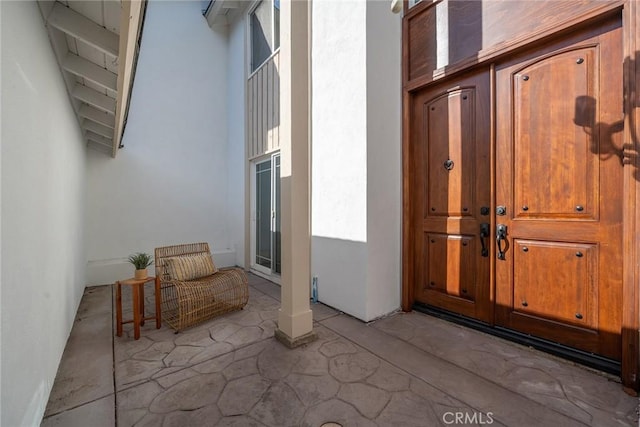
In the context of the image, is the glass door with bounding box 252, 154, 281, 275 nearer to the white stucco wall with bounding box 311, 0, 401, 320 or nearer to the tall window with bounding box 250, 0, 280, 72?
the white stucco wall with bounding box 311, 0, 401, 320

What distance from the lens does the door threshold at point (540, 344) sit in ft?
6.28

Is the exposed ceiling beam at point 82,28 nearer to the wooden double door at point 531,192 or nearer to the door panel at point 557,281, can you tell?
the wooden double door at point 531,192

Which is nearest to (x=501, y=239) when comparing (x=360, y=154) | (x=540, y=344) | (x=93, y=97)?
(x=540, y=344)

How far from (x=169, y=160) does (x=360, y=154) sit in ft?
12.6

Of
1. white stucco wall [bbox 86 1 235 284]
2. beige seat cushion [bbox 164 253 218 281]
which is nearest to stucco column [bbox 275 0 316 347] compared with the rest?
beige seat cushion [bbox 164 253 218 281]

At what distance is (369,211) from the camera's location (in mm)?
2816

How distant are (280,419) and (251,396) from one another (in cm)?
28

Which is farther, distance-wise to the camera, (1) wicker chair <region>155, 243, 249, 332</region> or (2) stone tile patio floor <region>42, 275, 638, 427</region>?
(1) wicker chair <region>155, 243, 249, 332</region>

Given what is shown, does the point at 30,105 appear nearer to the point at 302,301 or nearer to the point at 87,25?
the point at 87,25

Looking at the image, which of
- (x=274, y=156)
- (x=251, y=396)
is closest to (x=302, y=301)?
(x=251, y=396)

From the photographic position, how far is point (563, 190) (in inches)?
82.4

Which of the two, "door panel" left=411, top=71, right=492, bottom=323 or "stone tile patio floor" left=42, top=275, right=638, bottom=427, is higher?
"door panel" left=411, top=71, right=492, bottom=323

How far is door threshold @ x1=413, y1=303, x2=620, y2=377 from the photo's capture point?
191 centimetres

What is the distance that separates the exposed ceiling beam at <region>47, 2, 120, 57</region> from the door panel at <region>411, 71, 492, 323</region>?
8.83 ft
